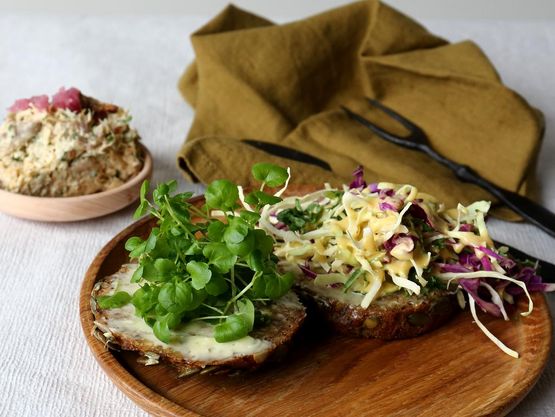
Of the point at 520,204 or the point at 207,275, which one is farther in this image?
the point at 520,204

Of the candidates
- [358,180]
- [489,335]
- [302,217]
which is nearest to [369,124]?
[358,180]

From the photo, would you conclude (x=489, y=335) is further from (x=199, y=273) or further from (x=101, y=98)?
(x=101, y=98)

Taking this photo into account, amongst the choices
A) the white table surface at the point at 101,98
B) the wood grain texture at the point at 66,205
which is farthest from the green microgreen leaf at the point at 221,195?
the wood grain texture at the point at 66,205

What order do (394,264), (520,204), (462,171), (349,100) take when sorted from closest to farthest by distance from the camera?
1. (394,264)
2. (520,204)
3. (462,171)
4. (349,100)

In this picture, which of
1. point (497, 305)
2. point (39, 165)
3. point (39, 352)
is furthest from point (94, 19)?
point (497, 305)

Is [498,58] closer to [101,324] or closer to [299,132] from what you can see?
[299,132]

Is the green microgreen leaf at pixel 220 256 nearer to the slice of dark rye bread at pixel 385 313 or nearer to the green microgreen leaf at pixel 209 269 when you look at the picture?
the green microgreen leaf at pixel 209 269

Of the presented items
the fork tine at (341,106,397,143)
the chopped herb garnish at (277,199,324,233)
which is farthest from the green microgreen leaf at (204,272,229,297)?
the fork tine at (341,106,397,143)
